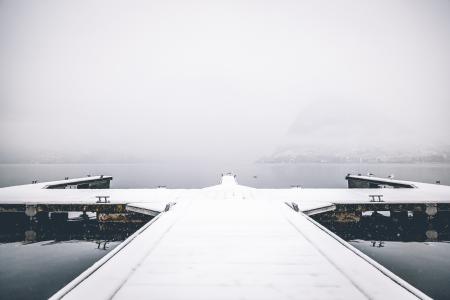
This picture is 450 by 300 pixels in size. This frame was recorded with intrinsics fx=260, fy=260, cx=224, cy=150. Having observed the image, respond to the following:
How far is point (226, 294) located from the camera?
2945 millimetres

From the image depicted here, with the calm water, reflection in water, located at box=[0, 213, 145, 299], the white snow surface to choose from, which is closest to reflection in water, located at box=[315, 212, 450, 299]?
the calm water

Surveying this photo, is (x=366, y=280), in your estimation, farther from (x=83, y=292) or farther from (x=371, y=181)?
(x=371, y=181)

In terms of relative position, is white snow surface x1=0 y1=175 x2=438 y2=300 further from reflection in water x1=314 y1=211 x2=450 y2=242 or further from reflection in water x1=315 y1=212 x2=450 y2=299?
reflection in water x1=315 y1=212 x2=450 y2=299

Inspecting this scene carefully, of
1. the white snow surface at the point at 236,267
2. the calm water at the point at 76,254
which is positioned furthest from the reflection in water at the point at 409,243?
the white snow surface at the point at 236,267

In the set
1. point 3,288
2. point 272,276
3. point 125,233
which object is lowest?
point 3,288

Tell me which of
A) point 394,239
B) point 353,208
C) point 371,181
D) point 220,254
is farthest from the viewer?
point 371,181

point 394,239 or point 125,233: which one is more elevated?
point 125,233

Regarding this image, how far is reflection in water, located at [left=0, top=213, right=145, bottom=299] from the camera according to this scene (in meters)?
10.3

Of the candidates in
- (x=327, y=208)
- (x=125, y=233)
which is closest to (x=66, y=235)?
(x=125, y=233)

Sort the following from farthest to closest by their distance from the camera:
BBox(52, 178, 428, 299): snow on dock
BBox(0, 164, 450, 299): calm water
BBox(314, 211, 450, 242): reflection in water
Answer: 1. BBox(314, 211, 450, 242): reflection in water
2. BBox(0, 164, 450, 299): calm water
3. BBox(52, 178, 428, 299): snow on dock

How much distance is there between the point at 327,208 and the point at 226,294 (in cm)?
907

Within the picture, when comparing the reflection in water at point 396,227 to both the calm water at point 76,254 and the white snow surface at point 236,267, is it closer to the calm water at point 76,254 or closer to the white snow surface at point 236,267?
the calm water at point 76,254

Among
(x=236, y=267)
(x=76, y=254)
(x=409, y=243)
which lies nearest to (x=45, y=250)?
(x=76, y=254)

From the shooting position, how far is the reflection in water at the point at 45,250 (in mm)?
10281
